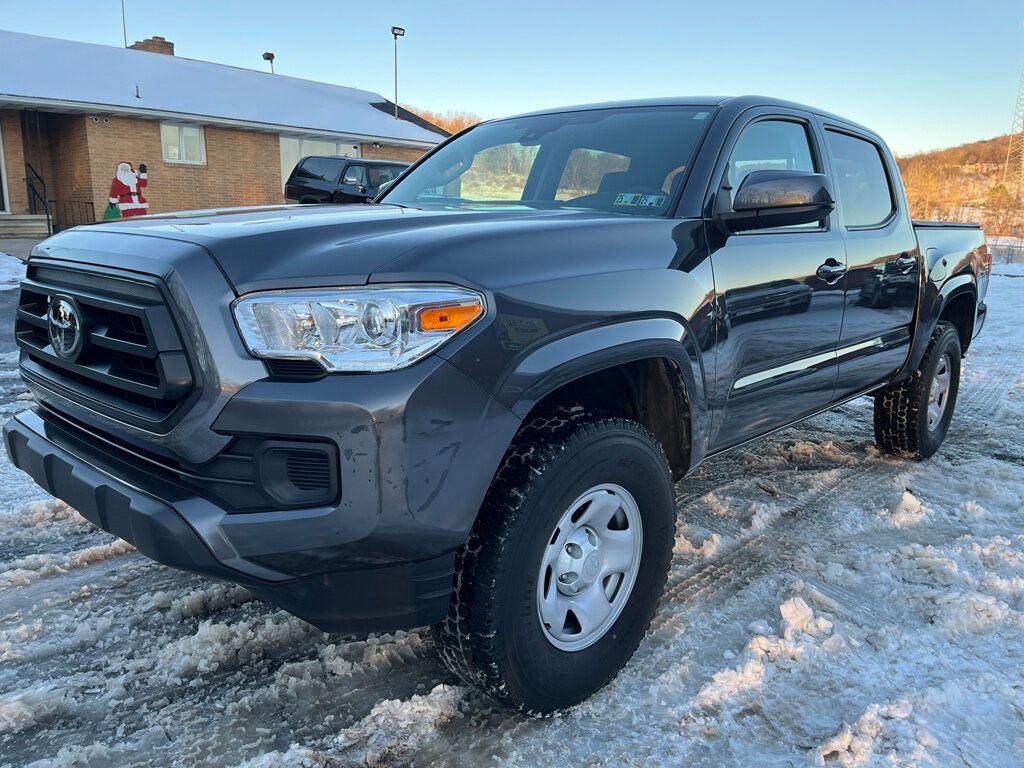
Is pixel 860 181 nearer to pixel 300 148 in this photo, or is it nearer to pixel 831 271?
pixel 831 271

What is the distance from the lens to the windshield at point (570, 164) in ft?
9.73

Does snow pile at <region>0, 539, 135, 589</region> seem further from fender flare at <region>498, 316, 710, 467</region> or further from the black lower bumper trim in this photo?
fender flare at <region>498, 316, 710, 467</region>

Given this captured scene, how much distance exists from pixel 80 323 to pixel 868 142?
4.02 m

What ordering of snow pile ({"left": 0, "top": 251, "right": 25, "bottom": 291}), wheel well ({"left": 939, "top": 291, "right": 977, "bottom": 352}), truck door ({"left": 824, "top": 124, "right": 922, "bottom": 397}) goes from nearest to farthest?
truck door ({"left": 824, "top": 124, "right": 922, "bottom": 397})
wheel well ({"left": 939, "top": 291, "right": 977, "bottom": 352})
snow pile ({"left": 0, "top": 251, "right": 25, "bottom": 291})

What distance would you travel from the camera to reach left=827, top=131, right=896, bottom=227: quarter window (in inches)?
151

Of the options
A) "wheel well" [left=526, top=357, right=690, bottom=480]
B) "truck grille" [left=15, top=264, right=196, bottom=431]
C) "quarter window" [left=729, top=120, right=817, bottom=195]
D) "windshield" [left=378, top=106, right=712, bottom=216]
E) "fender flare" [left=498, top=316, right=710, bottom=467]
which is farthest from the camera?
"quarter window" [left=729, top=120, right=817, bottom=195]

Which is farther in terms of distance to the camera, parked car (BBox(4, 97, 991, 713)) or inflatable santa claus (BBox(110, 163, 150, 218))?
inflatable santa claus (BBox(110, 163, 150, 218))

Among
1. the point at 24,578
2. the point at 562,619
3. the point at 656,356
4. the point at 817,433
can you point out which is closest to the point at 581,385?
the point at 656,356

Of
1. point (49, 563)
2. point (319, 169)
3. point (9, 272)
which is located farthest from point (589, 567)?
point (319, 169)

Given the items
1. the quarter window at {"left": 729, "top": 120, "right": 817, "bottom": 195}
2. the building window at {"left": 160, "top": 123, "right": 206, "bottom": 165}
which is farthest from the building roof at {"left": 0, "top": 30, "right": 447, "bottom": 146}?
the quarter window at {"left": 729, "top": 120, "right": 817, "bottom": 195}

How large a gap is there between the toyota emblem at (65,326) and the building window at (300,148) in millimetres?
21450

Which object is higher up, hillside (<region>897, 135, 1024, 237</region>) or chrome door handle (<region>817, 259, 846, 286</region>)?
hillside (<region>897, 135, 1024, 237</region>)

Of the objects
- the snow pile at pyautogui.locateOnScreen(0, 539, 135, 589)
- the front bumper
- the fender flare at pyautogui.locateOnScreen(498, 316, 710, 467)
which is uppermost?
the fender flare at pyautogui.locateOnScreen(498, 316, 710, 467)

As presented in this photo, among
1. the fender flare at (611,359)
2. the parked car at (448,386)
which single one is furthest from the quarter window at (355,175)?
the fender flare at (611,359)
